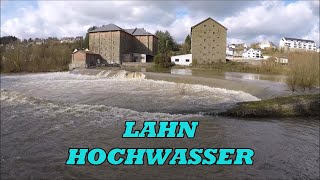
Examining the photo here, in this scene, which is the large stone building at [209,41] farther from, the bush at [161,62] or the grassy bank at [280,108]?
the grassy bank at [280,108]

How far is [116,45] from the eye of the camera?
54656 millimetres

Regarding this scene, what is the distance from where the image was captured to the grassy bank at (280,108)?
1023cm

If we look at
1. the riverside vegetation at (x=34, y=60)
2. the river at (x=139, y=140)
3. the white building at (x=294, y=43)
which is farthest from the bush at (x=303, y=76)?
the white building at (x=294, y=43)

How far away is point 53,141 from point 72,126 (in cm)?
156

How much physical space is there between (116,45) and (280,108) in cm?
4724

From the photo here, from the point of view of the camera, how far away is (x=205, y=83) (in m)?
20.3

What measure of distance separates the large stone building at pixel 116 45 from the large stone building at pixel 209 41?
595 inches

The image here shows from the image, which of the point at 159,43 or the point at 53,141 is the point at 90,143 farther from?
the point at 159,43

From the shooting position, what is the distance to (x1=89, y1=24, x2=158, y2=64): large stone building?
180 ft

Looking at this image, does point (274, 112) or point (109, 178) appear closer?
point (109, 178)

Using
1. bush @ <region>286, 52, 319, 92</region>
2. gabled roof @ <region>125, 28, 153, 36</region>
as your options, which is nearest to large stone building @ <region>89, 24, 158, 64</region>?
gabled roof @ <region>125, 28, 153, 36</region>

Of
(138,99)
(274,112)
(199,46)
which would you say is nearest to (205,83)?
(138,99)

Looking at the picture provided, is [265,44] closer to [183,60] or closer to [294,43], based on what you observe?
[294,43]

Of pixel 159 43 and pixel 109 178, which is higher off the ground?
pixel 159 43
